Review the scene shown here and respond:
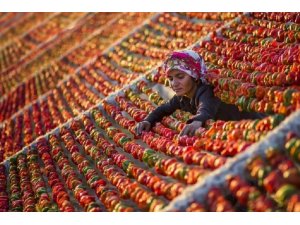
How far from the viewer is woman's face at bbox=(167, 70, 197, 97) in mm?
3850

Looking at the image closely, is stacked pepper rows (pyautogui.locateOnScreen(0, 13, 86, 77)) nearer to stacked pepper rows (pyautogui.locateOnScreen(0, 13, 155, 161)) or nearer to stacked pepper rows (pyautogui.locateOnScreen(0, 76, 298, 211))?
stacked pepper rows (pyautogui.locateOnScreen(0, 13, 155, 161))

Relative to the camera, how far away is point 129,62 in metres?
5.80

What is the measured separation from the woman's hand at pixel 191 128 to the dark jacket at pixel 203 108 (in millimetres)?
46

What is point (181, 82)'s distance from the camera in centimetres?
385

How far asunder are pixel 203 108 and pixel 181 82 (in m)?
0.23

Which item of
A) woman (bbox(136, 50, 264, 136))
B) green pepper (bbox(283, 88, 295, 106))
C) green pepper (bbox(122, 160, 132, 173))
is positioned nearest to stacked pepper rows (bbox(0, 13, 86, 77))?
woman (bbox(136, 50, 264, 136))

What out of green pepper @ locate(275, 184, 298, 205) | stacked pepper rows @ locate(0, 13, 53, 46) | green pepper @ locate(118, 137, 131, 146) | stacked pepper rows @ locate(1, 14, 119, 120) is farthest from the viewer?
stacked pepper rows @ locate(0, 13, 53, 46)

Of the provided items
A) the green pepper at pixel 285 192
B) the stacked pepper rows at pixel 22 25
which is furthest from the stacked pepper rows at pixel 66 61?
the green pepper at pixel 285 192

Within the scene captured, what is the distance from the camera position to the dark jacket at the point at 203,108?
3664mm

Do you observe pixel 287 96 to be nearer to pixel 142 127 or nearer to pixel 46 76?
pixel 142 127

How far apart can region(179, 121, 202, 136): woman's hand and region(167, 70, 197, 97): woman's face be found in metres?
A: 0.32

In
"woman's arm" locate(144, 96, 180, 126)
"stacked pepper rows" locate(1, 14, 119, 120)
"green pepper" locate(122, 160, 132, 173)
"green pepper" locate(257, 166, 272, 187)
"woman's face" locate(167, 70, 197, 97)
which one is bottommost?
"stacked pepper rows" locate(1, 14, 119, 120)

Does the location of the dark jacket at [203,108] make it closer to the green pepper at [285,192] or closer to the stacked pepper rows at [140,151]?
the stacked pepper rows at [140,151]

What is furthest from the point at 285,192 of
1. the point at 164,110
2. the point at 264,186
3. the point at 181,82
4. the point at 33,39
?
the point at 33,39
